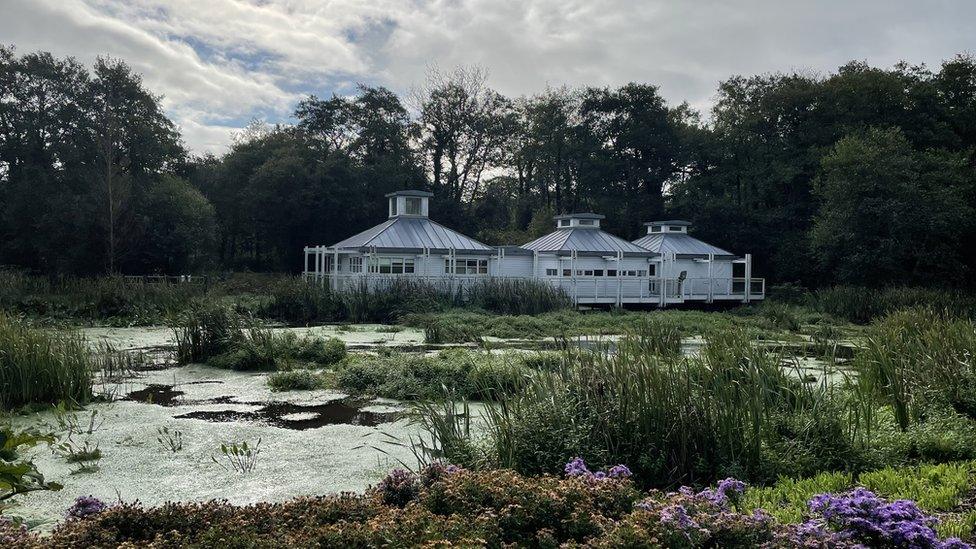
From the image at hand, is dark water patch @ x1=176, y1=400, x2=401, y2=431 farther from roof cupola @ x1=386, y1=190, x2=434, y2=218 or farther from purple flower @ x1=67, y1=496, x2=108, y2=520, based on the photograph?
roof cupola @ x1=386, y1=190, x2=434, y2=218

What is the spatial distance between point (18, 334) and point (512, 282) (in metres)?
18.0

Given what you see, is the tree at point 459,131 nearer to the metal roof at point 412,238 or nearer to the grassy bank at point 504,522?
the metal roof at point 412,238

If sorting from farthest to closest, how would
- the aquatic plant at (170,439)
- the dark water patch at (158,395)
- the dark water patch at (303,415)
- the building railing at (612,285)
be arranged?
the building railing at (612,285) → the dark water patch at (158,395) → the dark water patch at (303,415) → the aquatic plant at (170,439)

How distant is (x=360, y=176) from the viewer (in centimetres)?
4256

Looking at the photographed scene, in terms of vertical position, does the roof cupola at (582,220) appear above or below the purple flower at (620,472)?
above

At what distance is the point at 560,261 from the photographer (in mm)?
31875

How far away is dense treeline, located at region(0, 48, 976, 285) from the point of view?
30.4m

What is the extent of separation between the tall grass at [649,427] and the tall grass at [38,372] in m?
5.86

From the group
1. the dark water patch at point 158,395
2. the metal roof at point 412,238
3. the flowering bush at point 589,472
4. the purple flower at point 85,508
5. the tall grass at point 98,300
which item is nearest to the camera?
the purple flower at point 85,508

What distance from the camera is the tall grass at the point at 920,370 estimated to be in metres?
7.11

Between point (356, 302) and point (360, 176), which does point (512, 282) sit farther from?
point (360, 176)

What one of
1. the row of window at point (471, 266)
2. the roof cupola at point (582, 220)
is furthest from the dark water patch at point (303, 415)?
the roof cupola at point (582, 220)

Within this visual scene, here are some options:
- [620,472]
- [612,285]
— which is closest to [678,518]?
[620,472]

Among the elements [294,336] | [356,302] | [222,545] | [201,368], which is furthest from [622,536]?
[356,302]
